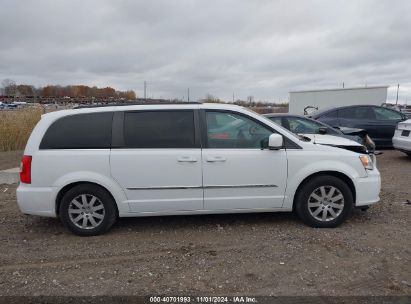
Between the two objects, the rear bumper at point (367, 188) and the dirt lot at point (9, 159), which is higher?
the rear bumper at point (367, 188)

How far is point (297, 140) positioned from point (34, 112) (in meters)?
11.4

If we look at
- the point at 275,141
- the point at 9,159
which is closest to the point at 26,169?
the point at 275,141

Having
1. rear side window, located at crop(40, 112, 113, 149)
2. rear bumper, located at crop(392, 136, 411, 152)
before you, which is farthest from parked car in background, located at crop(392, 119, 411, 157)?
rear side window, located at crop(40, 112, 113, 149)

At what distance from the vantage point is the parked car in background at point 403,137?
9.14 metres

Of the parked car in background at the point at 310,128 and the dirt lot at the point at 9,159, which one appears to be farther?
the dirt lot at the point at 9,159

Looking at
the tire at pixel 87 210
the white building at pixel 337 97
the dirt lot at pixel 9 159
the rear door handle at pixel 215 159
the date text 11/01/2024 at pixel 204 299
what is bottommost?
the date text 11/01/2024 at pixel 204 299

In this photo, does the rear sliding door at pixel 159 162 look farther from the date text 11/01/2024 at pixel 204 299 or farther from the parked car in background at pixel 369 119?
the parked car in background at pixel 369 119

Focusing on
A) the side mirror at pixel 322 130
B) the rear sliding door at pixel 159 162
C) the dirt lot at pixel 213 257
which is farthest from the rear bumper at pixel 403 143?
the rear sliding door at pixel 159 162

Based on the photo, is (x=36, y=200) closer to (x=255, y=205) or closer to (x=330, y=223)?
(x=255, y=205)

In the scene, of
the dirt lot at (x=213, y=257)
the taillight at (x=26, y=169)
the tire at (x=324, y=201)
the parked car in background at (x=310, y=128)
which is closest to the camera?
the dirt lot at (x=213, y=257)

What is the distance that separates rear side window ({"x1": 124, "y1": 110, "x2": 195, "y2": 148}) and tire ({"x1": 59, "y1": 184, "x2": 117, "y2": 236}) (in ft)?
2.38

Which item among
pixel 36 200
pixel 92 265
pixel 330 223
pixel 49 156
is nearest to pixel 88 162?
pixel 49 156

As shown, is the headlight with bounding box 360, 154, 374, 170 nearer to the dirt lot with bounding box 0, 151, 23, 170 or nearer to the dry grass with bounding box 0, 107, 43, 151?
the dirt lot with bounding box 0, 151, 23, 170

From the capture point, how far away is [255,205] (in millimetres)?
4715
